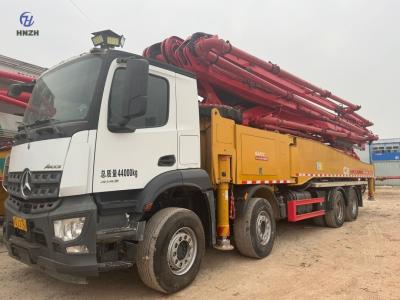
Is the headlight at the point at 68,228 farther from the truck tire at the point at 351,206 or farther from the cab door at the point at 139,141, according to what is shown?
the truck tire at the point at 351,206

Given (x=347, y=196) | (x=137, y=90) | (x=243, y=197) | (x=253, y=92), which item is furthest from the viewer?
(x=347, y=196)

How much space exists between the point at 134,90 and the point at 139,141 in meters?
0.64

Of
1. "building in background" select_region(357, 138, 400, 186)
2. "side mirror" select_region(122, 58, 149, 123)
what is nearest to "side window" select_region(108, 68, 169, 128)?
"side mirror" select_region(122, 58, 149, 123)

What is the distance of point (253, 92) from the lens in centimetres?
684

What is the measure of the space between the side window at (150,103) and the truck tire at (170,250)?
1.04 m

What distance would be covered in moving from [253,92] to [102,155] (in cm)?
389

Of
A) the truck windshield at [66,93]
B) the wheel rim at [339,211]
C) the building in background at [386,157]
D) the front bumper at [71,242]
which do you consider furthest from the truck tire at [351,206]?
→ the building in background at [386,157]

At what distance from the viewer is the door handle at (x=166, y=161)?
4234 millimetres

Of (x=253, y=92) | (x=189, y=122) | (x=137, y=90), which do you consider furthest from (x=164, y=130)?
(x=253, y=92)

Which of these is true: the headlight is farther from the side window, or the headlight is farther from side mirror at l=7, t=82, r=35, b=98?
side mirror at l=7, t=82, r=35, b=98

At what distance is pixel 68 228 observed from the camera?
3.48m

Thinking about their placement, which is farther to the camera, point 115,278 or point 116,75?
point 115,278

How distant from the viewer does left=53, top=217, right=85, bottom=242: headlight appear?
11.4 ft

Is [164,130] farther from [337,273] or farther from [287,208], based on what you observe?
[287,208]
